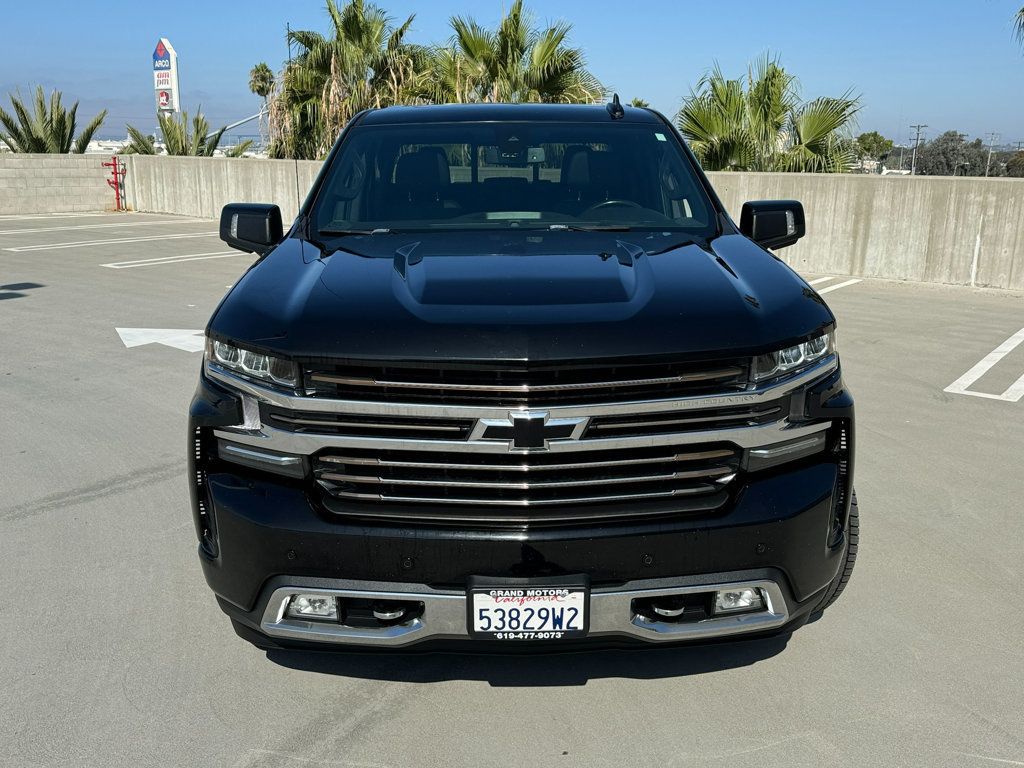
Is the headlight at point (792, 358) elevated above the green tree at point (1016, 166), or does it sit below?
below

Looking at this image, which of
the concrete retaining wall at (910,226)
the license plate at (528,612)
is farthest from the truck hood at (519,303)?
the concrete retaining wall at (910,226)

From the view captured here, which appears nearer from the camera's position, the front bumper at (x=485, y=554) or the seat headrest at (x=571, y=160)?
the front bumper at (x=485, y=554)

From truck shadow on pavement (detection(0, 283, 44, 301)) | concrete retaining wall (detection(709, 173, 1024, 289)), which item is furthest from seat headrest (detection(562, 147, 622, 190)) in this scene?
concrete retaining wall (detection(709, 173, 1024, 289))

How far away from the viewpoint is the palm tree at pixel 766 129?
15422mm

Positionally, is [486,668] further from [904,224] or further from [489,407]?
[904,224]

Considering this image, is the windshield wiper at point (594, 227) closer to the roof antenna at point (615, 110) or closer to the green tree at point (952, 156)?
the roof antenna at point (615, 110)

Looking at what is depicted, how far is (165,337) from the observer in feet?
28.3

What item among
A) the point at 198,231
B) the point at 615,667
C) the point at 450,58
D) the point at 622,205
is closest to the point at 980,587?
the point at 615,667

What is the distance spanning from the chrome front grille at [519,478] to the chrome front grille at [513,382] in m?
0.15

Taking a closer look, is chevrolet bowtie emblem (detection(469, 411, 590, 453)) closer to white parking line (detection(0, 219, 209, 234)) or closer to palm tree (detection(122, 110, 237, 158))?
white parking line (detection(0, 219, 209, 234))

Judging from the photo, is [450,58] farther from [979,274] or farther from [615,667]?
[615,667]

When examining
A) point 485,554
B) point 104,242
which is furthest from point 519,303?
point 104,242

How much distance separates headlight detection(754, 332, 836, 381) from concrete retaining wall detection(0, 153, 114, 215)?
80.0 ft

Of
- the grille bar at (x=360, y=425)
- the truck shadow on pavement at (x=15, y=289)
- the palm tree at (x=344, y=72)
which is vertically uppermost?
the palm tree at (x=344, y=72)
